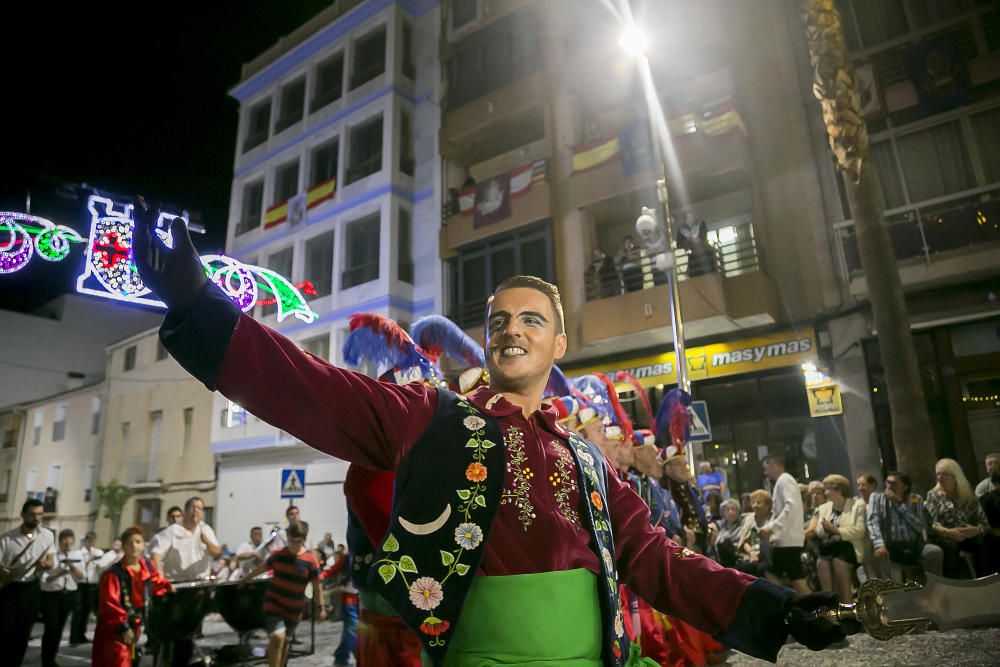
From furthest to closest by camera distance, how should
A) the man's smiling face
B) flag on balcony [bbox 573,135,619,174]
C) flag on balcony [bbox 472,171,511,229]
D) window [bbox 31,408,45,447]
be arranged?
window [bbox 31,408,45,447]
flag on balcony [bbox 472,171,511,229]
flag on balcony [bbox 573,135,619,174]
the man's smiling face

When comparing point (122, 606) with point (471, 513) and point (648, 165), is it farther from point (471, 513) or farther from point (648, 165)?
point (648, 165)

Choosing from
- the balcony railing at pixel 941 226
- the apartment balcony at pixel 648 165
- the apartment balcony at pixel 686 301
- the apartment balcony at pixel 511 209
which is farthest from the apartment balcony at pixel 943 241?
the apartment balcony at pixel 511 209

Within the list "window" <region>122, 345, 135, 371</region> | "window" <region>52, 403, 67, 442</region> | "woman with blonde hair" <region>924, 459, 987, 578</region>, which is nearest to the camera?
"woman with blonde hair" <region>924, 459, 987, 578</region>

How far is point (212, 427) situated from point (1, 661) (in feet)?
46.5

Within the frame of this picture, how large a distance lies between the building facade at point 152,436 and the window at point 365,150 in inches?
356

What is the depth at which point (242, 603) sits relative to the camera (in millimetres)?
8961

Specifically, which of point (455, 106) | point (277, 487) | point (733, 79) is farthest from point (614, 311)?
point (277, 487)

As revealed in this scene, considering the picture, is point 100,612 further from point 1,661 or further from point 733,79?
point 733,79

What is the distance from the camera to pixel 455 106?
2028 cm

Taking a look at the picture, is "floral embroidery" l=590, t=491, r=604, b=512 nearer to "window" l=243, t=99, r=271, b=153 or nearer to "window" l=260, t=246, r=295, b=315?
"window" l=260, t=246, r=295, b=315

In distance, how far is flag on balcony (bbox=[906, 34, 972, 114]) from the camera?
13.1 meters

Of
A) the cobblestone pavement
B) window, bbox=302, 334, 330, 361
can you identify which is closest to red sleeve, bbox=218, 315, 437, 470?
the cobblestone pavement

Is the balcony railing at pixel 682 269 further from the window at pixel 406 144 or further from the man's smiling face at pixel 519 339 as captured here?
the man's smiling face at pixel 519 339

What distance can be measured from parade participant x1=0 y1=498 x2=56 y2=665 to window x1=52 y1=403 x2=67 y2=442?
78.2 ft
